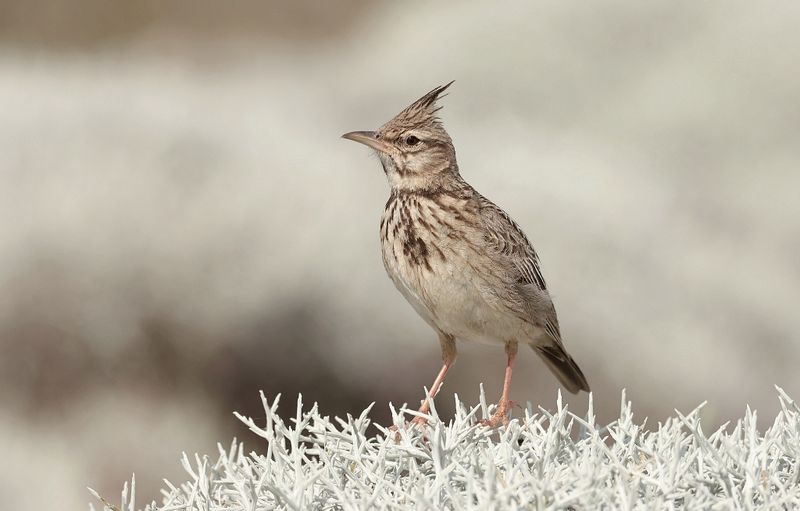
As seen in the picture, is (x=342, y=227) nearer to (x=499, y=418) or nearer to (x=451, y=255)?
(x=451, y=255)

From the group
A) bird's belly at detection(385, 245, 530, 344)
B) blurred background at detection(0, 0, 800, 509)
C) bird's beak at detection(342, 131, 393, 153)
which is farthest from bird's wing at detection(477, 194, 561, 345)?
blurred background at detection(0, 0, 800, 509)

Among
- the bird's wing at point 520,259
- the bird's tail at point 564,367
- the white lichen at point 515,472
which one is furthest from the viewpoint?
the bird's tail at point 564,367

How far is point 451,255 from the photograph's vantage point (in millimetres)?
4668

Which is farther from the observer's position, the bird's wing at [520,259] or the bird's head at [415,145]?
the bird's head at [415,145]

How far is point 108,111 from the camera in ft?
31.1

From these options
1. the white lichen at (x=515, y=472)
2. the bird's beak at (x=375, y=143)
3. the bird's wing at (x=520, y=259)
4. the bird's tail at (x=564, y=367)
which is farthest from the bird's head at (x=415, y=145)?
the white lichen at (x=515, y=472)

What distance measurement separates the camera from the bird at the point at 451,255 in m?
4.62

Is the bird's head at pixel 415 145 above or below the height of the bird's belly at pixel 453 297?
above

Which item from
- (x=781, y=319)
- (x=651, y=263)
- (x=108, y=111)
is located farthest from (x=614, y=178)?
A: (x=108, y=111)

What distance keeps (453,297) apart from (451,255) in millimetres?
207

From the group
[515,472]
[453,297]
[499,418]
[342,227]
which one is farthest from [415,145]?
[342,227]

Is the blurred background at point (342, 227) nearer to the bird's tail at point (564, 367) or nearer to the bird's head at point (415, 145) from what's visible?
the bird's tail at point (564, 367)

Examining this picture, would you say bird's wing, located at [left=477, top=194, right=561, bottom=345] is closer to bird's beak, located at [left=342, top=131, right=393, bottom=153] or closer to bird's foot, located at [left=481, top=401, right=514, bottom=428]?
bird's beak, located at [left=342, top=131, right=393, bottom=153]

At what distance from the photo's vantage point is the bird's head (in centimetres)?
501
